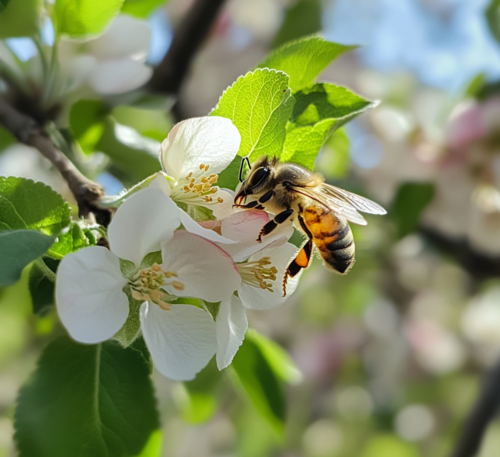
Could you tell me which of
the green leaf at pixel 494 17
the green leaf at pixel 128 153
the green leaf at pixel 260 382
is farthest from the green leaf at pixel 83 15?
the green leaf at pixel 494 17

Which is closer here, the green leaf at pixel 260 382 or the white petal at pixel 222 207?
the white petal at pixel 222 207

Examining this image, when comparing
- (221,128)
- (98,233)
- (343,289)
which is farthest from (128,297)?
(343,289)

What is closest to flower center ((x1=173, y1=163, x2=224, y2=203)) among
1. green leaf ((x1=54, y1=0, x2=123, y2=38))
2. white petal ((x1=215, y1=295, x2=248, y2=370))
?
white petal ((x1=215, y1=295, x2=248, y2=370))

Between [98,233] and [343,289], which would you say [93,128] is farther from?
[343,289]

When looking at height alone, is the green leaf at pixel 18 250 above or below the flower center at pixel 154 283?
above

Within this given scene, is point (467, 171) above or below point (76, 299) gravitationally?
below

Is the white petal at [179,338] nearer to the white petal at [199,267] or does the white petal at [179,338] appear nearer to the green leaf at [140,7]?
the white petal at [199,267]
